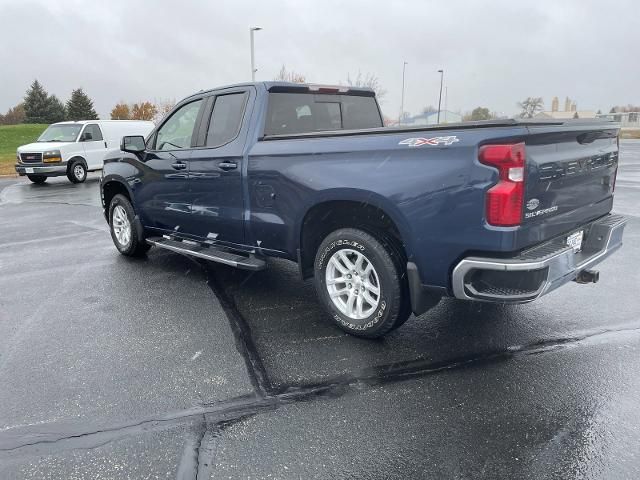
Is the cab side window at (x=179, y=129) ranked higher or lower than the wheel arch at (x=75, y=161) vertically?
higher

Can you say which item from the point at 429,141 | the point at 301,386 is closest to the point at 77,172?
the point at 301,386

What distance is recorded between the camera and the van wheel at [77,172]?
16297mm

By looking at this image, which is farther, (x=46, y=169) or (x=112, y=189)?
(x=46, y=169)

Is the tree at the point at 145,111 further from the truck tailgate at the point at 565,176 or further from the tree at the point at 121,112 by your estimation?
the truck tailgate at the point at 565,176

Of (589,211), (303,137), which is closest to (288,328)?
(303,137)

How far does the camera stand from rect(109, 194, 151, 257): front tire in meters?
6.18

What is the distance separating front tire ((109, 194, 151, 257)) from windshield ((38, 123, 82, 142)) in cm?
1159

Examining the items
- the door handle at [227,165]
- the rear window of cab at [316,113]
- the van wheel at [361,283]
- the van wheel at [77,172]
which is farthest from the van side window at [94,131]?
the van wheel at [361,283]

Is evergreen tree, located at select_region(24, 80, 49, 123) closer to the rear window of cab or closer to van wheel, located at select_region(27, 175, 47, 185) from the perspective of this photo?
van wheel, located at select_region(27, 175, 47, 185)

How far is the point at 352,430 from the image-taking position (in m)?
2.75

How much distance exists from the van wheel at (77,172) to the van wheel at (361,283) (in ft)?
48.4

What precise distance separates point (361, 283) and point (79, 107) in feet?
197

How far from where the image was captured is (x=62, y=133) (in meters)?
17.0

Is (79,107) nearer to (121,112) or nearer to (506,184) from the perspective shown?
(121,112)
